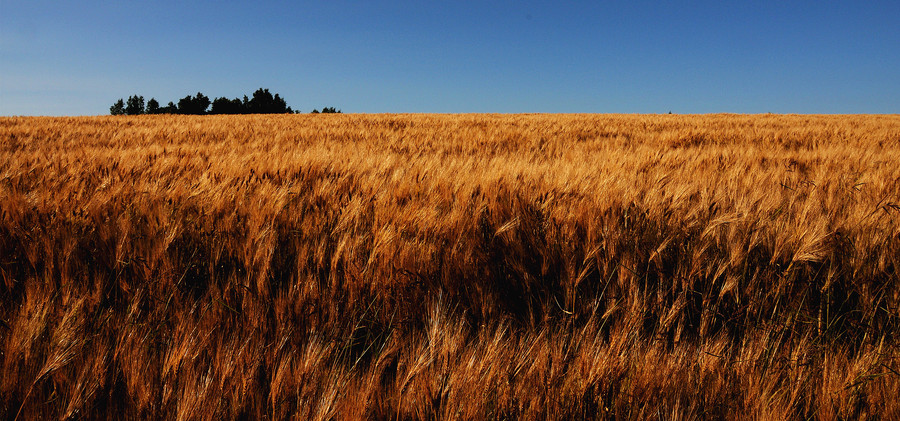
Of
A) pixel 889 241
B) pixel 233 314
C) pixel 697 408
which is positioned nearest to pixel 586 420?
pixel 697 408

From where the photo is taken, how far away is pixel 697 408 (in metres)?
0.81

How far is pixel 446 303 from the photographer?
1247 millimetres

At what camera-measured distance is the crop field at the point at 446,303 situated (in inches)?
31.8

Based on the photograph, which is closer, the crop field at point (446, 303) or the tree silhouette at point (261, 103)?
the crop field at point (446, 303)

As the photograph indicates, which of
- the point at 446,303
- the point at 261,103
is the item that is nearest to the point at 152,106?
the point at 261,103

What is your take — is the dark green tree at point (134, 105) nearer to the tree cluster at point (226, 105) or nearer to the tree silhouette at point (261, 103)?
the tree cluster at point (226, 105)

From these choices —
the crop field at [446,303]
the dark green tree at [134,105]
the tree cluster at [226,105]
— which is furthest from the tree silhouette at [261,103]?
the crop field at [446,303]

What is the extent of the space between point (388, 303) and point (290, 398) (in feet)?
1.46

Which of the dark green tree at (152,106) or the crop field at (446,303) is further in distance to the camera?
the dark green tree at (152,106)

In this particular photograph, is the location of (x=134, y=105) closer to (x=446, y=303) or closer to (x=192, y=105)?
(x=192, y=105)

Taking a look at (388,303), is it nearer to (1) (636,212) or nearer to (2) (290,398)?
(2) (290,398)

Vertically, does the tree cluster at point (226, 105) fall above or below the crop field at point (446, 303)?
above

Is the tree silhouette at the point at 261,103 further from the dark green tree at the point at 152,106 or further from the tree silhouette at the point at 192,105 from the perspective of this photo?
the dark green tree at the point at 152,106

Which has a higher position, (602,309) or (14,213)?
(14,213)
